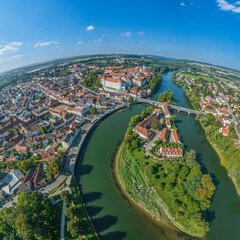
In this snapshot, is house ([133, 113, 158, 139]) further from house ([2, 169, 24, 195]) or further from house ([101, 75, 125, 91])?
house ([101, 75, 125, 91])

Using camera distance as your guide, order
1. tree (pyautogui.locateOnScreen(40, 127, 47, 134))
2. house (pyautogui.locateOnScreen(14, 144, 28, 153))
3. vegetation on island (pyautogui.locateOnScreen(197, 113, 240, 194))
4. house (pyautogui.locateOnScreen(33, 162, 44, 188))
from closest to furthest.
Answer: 1. house (pyautogui.locateOnScreen(33, 162, 44, 188))
2. vegetation on island (pyautogui.locateOnScreen(197, 113, 240, 194))
3. house (pyautogui.locateOnScreen(14, 144, 28, 153))
4. tree (pyautogui.locateOnScreen(40, 127, 47, 134))

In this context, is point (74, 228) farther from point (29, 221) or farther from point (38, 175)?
point (38, 175)

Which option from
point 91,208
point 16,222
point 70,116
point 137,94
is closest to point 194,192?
point 91,208

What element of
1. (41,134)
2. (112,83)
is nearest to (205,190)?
(41,134)

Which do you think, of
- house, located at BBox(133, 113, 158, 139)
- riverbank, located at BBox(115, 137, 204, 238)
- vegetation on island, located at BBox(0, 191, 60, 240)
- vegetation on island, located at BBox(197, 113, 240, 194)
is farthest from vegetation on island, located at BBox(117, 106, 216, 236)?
vegetation on island, located at BBox(0, 191, 60, 240)

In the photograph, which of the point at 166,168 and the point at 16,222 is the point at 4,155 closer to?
the point at 16,222
